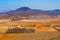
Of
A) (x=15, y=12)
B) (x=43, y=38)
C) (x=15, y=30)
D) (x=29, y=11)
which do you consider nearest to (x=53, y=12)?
(x=29, y=11)

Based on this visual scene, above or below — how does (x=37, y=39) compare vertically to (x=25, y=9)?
below

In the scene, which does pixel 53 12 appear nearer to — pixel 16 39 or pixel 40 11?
pixel 40 11

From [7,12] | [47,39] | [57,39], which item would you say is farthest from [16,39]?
[7,12]

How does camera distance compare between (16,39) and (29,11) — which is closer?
(16,39)

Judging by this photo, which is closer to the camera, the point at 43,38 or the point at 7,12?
the point at 43,38

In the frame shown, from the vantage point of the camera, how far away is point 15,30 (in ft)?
32.7

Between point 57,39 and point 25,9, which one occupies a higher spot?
point 25,9

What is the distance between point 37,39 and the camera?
7598mm

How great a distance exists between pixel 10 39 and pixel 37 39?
1.29m

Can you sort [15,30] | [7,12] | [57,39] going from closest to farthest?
[57,39] < [15,30] < [7,12]

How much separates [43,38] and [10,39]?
5.29 ft

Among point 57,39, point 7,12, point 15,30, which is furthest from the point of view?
point 7,12

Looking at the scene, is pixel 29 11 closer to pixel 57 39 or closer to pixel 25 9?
pixel 25 9

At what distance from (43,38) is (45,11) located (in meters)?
21.0
